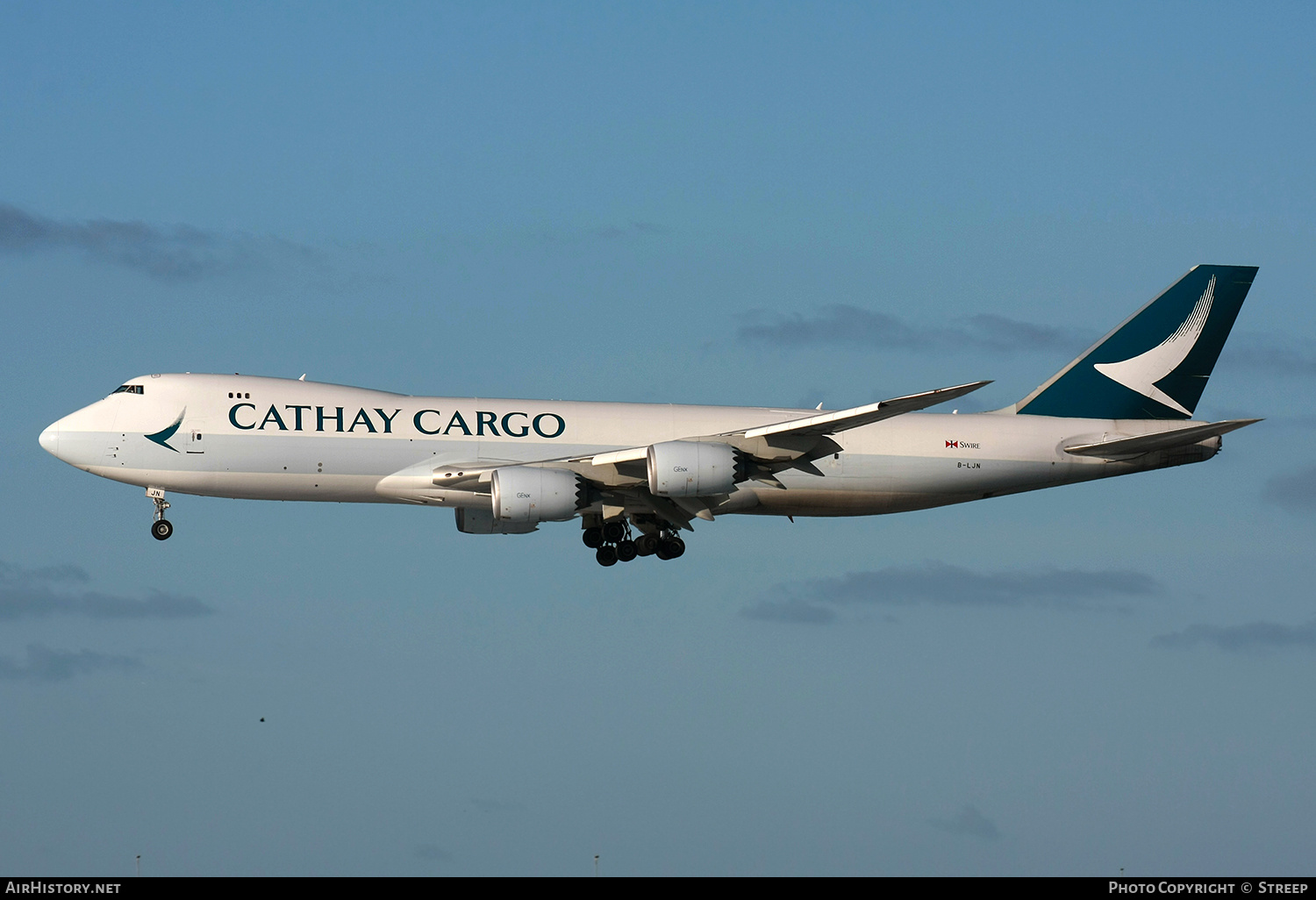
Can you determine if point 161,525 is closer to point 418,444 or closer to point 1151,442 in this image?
point 418,444

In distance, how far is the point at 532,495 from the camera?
175ft

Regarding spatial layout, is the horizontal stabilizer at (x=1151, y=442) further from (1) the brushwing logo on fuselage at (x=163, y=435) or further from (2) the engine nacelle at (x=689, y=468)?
(1) the brushwing logo on fuselage at (x=163, y=435)

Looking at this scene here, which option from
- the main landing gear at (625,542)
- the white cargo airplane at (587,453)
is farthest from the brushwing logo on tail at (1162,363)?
the main landing gear at (625,542)

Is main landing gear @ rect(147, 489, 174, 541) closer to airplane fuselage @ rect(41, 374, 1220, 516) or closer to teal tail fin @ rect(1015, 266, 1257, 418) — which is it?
airplane fuselage @ rect(41, 374, 1220, 516)

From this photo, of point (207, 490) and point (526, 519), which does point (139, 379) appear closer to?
point (207, 490)

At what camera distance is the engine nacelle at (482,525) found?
193ft

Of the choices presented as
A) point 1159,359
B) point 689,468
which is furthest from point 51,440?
point 1159,359

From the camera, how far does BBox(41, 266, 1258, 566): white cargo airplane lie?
54.4 metres

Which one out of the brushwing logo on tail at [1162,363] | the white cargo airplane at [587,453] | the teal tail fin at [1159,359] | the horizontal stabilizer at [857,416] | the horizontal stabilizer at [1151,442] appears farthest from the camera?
the brushwing logo on tail at [1162,363]

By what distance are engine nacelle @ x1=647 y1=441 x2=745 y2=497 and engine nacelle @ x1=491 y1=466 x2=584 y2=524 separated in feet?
8.71

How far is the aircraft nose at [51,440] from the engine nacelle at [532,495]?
13.9 meters

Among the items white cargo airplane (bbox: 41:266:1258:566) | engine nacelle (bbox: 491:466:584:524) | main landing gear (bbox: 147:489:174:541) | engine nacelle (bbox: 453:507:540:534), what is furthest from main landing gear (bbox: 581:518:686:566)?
main landing gear (bbox: 147:489:174:541)

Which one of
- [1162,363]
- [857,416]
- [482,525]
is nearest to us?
[857,416]

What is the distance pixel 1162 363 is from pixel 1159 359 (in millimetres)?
191
